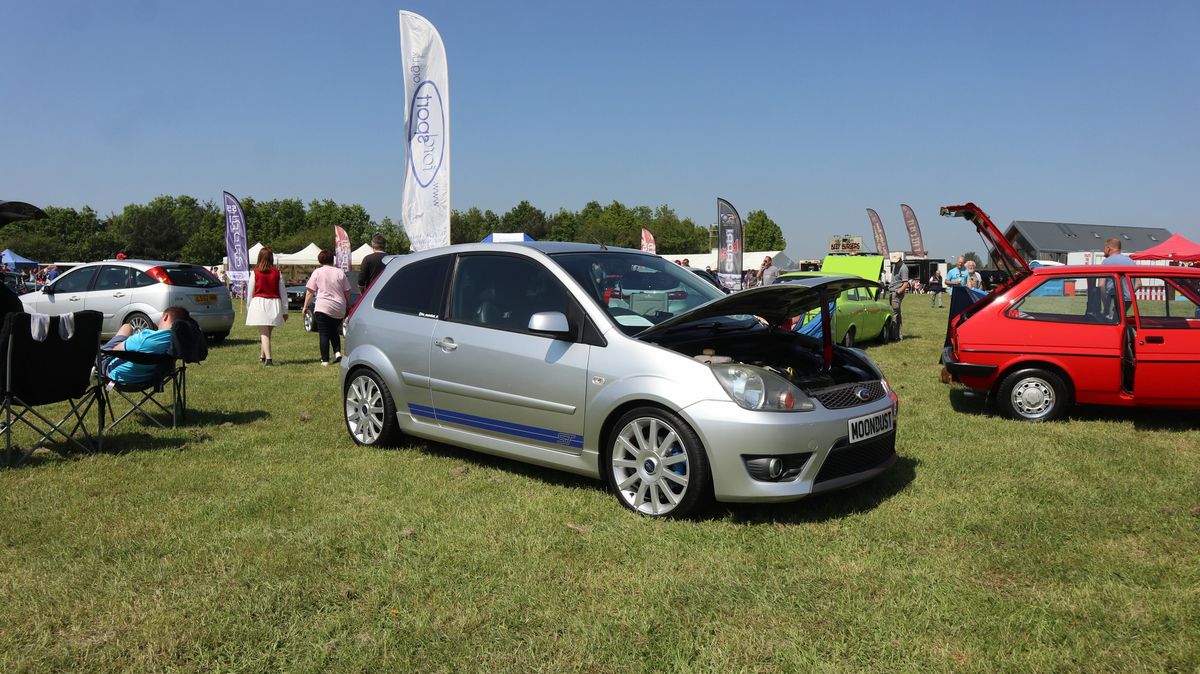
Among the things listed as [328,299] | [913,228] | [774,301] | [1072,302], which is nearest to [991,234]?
[1072,302]

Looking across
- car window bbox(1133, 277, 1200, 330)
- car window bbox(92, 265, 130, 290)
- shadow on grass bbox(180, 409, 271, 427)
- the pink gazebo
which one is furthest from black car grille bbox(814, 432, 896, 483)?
the pink gazebo

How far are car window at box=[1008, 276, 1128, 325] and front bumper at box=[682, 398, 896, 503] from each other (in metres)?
4.06

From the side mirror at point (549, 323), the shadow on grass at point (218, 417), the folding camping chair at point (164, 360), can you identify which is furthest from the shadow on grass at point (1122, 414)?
the folding camping chair at point (164, 360)

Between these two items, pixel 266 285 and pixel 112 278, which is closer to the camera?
pixel 266 285

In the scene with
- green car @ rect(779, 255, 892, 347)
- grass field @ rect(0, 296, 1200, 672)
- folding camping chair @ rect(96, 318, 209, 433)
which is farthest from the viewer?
green car @ rect(779, 255, 892, 347)

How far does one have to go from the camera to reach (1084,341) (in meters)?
7.28

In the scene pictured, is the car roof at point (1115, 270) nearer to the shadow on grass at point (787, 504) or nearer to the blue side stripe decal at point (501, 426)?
the shadow on grass at point (787, 504)

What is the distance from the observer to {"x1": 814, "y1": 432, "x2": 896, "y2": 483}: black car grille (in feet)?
14.7

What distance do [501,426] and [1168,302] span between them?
6.01 m

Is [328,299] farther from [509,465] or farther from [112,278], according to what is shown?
[509,465]

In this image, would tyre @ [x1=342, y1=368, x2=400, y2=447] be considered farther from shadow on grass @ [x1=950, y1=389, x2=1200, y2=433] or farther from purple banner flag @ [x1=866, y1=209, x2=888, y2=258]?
purple banner flag @ [x1=866, y1=209, x2=888, y2=258]

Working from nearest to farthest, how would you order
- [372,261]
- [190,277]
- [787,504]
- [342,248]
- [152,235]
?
→ [787,504]
[372,261]
[190,277]
[342,248]
[152,235]

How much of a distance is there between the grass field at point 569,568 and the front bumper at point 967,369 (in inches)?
53.4

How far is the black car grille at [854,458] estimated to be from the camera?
4.49 meters
